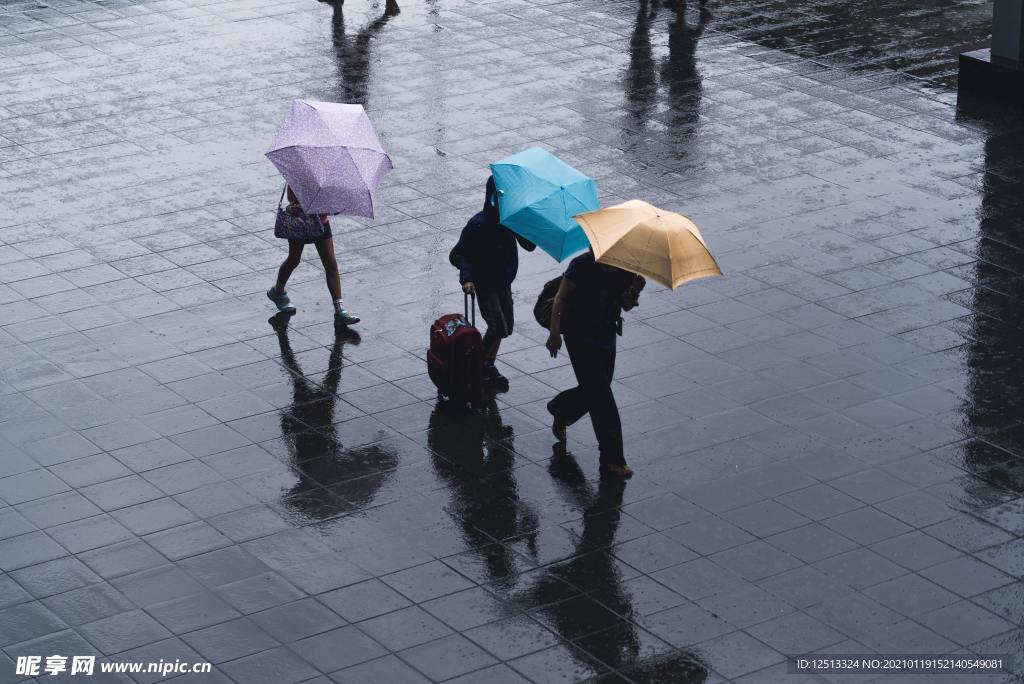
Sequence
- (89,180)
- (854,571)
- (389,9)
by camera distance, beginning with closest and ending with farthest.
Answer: (854,571)
(89,180)
(389,9)

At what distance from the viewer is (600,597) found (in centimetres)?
880

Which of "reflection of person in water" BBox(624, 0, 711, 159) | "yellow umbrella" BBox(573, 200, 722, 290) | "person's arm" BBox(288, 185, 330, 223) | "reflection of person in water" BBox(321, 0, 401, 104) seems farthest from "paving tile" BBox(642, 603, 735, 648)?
"reflection of person in water" BBox(321, 0, 401, 104)

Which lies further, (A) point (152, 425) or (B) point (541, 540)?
(A) point (152, 425)

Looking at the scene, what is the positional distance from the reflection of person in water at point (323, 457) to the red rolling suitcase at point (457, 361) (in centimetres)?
75

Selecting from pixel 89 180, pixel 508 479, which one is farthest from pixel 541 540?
pixel 89 180

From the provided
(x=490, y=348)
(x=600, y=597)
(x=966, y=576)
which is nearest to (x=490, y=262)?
(x=490, y=348)

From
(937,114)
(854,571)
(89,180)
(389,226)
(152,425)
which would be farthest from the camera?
(937,114)

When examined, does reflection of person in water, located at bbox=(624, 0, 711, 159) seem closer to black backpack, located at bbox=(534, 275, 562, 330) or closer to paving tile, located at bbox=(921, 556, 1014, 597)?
black backpack, located at bbox=(534, 275, 562, 330)

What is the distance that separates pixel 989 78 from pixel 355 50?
7.81 metres

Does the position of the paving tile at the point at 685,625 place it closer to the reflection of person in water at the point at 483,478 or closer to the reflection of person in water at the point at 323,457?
the reflection of person in water at the point at 483,478

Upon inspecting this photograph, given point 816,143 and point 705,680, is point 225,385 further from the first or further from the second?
point 816,143

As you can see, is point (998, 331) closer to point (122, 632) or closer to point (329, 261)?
point (329, 261)

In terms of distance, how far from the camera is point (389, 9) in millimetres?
21766

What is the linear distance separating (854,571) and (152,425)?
15.9ft
